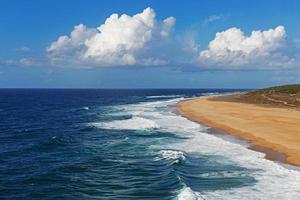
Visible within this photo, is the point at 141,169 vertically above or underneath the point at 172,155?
underneath

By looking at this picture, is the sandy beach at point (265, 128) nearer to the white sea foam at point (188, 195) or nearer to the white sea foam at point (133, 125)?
the white sea foam at point (133, 125)

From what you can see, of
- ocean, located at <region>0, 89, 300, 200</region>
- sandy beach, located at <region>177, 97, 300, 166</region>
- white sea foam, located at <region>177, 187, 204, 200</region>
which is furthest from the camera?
sandy beach, located at <region>177, 97, 300, 166</region>

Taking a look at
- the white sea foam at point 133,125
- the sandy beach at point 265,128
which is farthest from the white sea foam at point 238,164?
the sandy beach at point 265,128

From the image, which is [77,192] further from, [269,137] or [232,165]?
[269,137]

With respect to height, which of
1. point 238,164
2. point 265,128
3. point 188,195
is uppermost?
point 265,128

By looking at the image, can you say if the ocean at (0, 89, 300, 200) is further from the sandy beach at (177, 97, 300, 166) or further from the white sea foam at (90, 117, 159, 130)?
the white sea foam at (90, 117, 159, 130)

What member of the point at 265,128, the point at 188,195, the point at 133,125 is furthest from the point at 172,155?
the point at 133,125

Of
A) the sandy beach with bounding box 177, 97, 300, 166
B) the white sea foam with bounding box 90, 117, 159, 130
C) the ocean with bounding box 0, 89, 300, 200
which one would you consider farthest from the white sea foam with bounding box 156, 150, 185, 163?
the white sea foam with bounding box 90, 117, 159, 130

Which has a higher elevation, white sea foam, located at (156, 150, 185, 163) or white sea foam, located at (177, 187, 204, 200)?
white sea foam, located at (156, 150, 185, 163)

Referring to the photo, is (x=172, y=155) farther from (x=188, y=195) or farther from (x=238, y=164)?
(x=188, y=195)

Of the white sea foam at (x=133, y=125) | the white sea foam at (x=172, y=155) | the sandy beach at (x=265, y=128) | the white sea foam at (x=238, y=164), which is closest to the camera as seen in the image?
the white sea foam at (x=238, y=164)

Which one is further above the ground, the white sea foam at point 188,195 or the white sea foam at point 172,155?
the white sea foam at point 172,155
